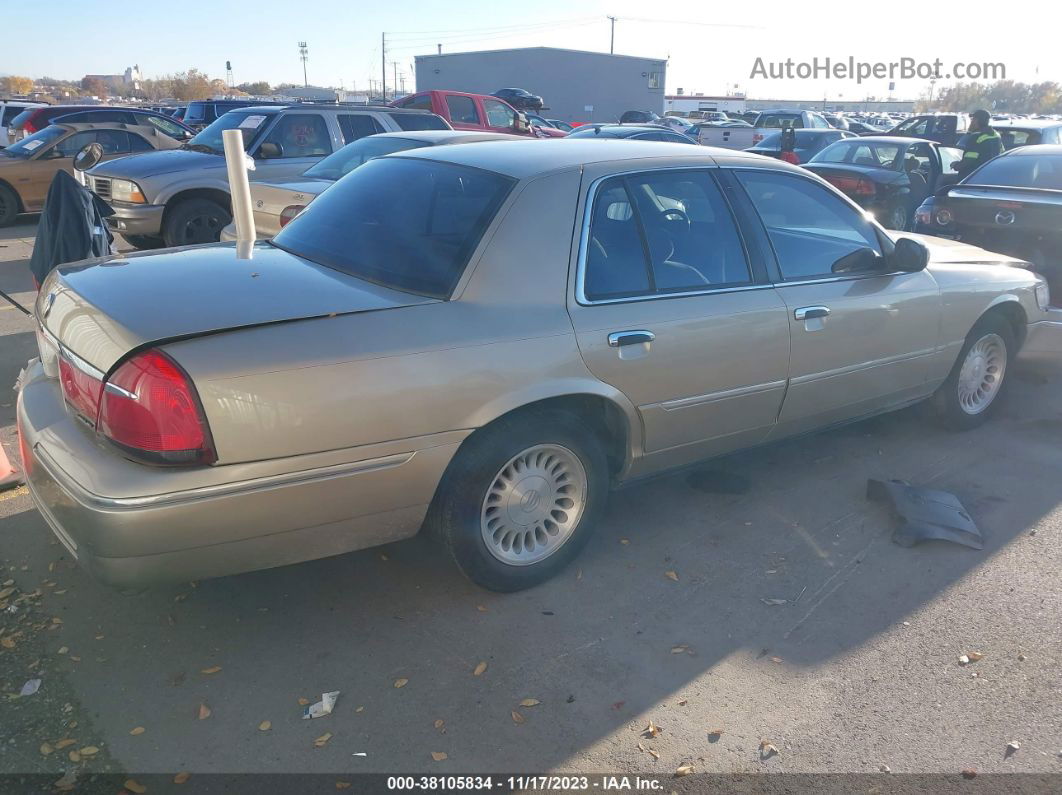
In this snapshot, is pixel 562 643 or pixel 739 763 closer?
pixel 739 763

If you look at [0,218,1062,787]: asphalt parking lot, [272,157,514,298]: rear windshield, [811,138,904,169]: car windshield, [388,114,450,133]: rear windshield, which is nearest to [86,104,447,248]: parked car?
[388,114,450,133]: rear windshield

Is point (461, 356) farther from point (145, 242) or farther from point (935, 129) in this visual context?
point (935, 129)

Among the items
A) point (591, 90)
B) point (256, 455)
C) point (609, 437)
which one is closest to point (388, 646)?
point (256, 455)

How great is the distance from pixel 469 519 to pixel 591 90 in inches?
1599

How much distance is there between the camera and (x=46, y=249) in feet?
16.3

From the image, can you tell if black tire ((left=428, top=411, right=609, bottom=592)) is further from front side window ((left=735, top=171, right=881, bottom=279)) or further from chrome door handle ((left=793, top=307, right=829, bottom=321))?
front side window ((left=735, top=171, right=881, bottom=279))

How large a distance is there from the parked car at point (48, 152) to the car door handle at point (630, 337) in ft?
37.7

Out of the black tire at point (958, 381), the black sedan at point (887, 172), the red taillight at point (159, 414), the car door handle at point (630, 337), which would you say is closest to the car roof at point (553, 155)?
the car door handle at point (630, 337)

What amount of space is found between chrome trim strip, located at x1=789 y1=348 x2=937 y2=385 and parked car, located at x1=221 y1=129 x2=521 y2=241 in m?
3.63

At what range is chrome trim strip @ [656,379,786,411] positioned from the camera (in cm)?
362

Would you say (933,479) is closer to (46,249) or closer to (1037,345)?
(1037,345)

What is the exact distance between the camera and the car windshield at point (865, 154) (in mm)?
12750

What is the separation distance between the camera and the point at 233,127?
33.9 feet

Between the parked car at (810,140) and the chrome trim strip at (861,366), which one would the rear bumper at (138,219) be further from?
the parked car at (810,140)
